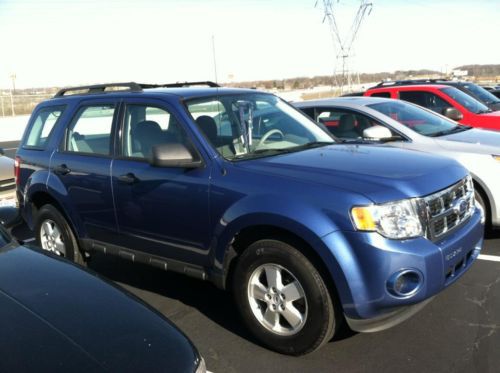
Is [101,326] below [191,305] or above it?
above

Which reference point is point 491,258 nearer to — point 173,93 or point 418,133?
point 418,133

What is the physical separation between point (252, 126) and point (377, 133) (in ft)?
7.28

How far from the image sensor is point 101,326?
93.5 inches

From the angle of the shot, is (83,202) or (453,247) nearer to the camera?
(453,247)

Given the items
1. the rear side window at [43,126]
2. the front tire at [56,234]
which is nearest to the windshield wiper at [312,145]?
the front tire at [56,234]

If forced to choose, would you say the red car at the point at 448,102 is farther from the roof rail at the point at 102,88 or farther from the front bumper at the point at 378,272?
the front bumper at the point at 378,272

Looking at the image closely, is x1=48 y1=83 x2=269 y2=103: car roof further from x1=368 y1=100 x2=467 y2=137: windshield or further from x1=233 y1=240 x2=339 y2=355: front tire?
x1=368 y1=100 x2=467 y2=137: windshield

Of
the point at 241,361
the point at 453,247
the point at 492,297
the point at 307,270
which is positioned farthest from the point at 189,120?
the point at 492,297

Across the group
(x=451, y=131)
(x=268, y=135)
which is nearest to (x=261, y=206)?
(x=268, y=135)

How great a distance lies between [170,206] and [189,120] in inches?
26.6

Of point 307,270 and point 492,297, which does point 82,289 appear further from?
point 492,297

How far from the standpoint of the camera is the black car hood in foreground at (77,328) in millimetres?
2064

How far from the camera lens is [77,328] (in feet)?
7.61

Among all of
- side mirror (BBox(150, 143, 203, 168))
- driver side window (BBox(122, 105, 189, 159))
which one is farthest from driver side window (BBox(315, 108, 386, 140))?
side mirror (BBox(150, 143, 203, 168))
